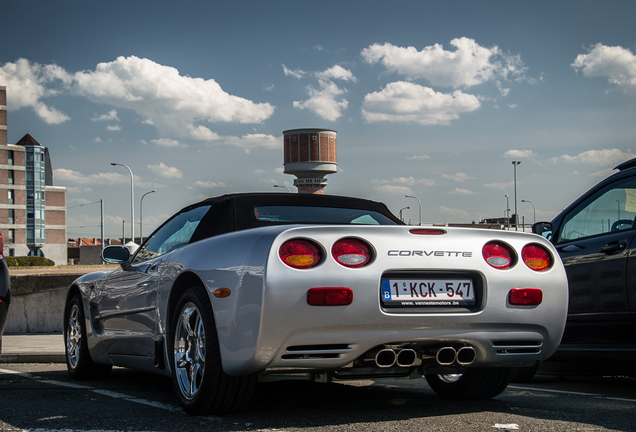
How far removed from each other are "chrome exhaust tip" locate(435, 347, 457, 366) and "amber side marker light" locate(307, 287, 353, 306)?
0.64 m

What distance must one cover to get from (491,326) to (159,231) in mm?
2732

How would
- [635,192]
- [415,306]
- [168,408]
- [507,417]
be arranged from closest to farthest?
1. [415,306]
2. [507,417]
3. [168,408]
4. [635,192]

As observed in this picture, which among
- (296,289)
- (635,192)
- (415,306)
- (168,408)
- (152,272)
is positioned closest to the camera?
(296,289)

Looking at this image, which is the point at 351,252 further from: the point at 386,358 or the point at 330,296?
the point at 386,358

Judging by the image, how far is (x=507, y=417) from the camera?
13.0 feet

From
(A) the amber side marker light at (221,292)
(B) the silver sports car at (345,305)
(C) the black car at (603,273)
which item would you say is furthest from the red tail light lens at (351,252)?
(C) the black car at (603,273)

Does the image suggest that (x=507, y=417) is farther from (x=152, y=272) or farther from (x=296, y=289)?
(x=152, y=272)

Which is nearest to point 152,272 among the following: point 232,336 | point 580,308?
point 232,336

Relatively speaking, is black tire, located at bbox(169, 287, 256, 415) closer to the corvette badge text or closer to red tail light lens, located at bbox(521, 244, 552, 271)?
the corvette badge text

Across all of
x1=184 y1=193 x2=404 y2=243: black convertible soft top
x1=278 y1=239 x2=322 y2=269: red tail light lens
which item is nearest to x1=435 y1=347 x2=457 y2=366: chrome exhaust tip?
x1=278 y1=239 x2=322 y2=269: red tail light lens

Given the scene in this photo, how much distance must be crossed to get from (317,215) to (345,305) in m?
1.39

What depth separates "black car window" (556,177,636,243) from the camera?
537 centimetres

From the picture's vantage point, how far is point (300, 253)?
3.58 metres

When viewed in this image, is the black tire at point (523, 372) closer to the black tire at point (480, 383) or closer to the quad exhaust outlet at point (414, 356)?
the black tire at point (480, 383)
